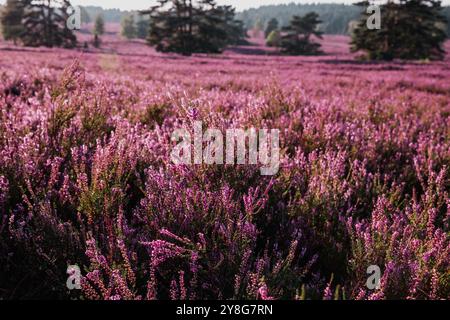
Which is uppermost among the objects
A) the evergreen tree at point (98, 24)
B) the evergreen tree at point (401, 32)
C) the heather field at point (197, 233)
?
the evergreen tree at point (98, 24)

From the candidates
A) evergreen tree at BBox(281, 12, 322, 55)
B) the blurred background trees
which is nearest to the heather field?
the blurred background trees

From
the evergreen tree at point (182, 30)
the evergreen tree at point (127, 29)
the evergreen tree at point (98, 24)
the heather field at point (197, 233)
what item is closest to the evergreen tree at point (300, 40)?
the evergreen tree at point (182, 30)

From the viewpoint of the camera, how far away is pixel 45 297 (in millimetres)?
1774

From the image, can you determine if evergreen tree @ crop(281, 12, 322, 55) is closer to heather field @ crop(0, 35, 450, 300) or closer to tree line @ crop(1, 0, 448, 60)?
tree line @ crop(1, 0, 448, 60)

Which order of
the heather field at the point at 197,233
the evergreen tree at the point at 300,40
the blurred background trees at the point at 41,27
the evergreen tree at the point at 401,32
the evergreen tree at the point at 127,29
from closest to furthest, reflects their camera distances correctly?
the heather field at the point at 197,233
the evergreen tree at the point at 401,32
the blurred background trees at the point at 41,27
the evergreen tree at the point at 300,40
the evergreen tree at the point at 127,29

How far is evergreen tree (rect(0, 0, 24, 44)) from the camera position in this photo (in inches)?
1864

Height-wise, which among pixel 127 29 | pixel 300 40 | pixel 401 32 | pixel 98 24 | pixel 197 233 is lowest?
pixel 197 233

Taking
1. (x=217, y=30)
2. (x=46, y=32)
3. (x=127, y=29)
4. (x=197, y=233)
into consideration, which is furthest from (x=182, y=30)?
(x=127, y=29)

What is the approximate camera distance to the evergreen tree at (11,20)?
47.3 metres

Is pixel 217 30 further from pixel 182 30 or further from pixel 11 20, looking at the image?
pixel 11 20

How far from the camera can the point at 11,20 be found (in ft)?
159

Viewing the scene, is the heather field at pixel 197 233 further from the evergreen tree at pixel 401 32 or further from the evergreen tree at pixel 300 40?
the evergreen tree at pixel 300 40

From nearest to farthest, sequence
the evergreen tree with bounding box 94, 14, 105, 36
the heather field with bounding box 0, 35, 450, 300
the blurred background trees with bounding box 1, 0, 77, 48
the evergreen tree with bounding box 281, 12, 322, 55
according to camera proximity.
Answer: the heather field with bounding box 0, 35, 450, 300 < the blurred background trees with bounding box 1, 0, 77, 48 < the evergreen tree with bounding box 281, 12, 322, 55 < the evergreen tree with bounding box 94, 14, 105, 36
